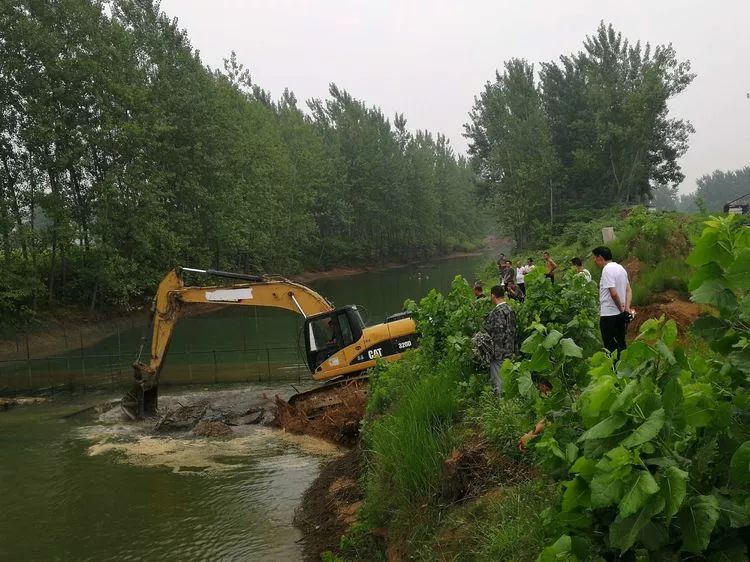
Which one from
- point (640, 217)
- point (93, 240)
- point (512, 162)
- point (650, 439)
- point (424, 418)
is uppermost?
point (512, 162)

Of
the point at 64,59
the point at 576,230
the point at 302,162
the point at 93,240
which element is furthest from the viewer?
the point at 302,162

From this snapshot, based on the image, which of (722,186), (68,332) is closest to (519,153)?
(68,332)

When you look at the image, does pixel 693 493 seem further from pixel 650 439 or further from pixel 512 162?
pixel 512 162

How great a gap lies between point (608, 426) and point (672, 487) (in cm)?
31

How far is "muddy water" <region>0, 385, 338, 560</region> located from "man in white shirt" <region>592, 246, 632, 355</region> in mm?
4929

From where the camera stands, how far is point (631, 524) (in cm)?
245

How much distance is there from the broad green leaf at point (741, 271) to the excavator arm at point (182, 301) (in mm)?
12429

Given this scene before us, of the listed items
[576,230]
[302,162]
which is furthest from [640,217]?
[302,162]

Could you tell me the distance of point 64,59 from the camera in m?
28.5

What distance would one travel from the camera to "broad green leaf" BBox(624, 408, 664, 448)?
2367 mm

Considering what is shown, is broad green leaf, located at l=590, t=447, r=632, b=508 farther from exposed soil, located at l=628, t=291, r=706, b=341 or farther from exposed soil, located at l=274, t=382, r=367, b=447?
exposed soil, located at l=274, t=382, r=367, b=447

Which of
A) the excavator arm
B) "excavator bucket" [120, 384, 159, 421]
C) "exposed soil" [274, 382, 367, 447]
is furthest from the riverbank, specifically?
"exposed soil" [274, 382, 367, 447]

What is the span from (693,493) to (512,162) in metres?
48.6

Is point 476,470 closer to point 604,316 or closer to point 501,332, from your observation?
point 501,332
